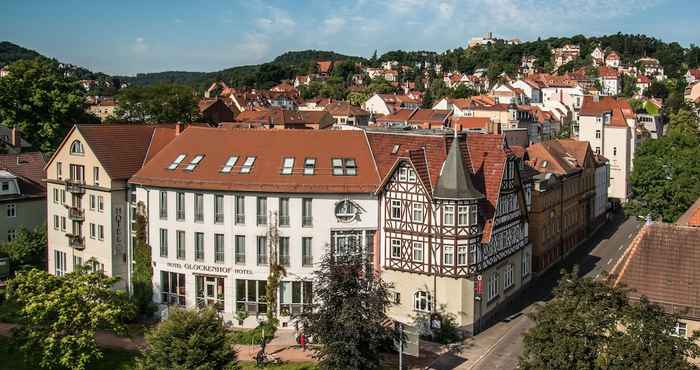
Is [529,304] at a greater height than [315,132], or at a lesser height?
lesser

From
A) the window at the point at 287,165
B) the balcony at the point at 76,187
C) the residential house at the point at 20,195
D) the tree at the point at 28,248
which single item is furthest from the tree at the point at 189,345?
the residential house at the point at 20,195

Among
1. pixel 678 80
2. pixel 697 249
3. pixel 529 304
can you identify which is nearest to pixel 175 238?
pixel 529 304

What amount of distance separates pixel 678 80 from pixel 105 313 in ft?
639

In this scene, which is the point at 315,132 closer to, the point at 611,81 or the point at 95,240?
the point at 95,240

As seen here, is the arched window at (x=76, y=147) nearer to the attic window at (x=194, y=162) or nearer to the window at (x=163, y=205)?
the window at (x=163, y=205)

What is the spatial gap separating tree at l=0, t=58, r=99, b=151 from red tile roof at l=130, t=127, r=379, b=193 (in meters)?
33.2

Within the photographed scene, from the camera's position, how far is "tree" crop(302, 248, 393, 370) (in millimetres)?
30516

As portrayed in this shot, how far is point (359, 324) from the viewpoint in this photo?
3052 cm

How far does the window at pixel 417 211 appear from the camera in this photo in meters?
39.8

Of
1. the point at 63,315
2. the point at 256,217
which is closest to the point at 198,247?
the point at 256,217

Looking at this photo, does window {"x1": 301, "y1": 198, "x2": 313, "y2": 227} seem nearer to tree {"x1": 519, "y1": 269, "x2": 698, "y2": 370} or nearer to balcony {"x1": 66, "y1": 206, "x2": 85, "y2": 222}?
balcony {"x1": 66, "y1": 206, "x2": 85, "y2": 222}

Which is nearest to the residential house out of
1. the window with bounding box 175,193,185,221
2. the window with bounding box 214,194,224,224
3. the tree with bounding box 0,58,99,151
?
the tree with bounding box 0,58,99,151

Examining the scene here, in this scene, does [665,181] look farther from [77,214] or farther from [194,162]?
[77,214]

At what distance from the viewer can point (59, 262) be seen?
49094 mm
